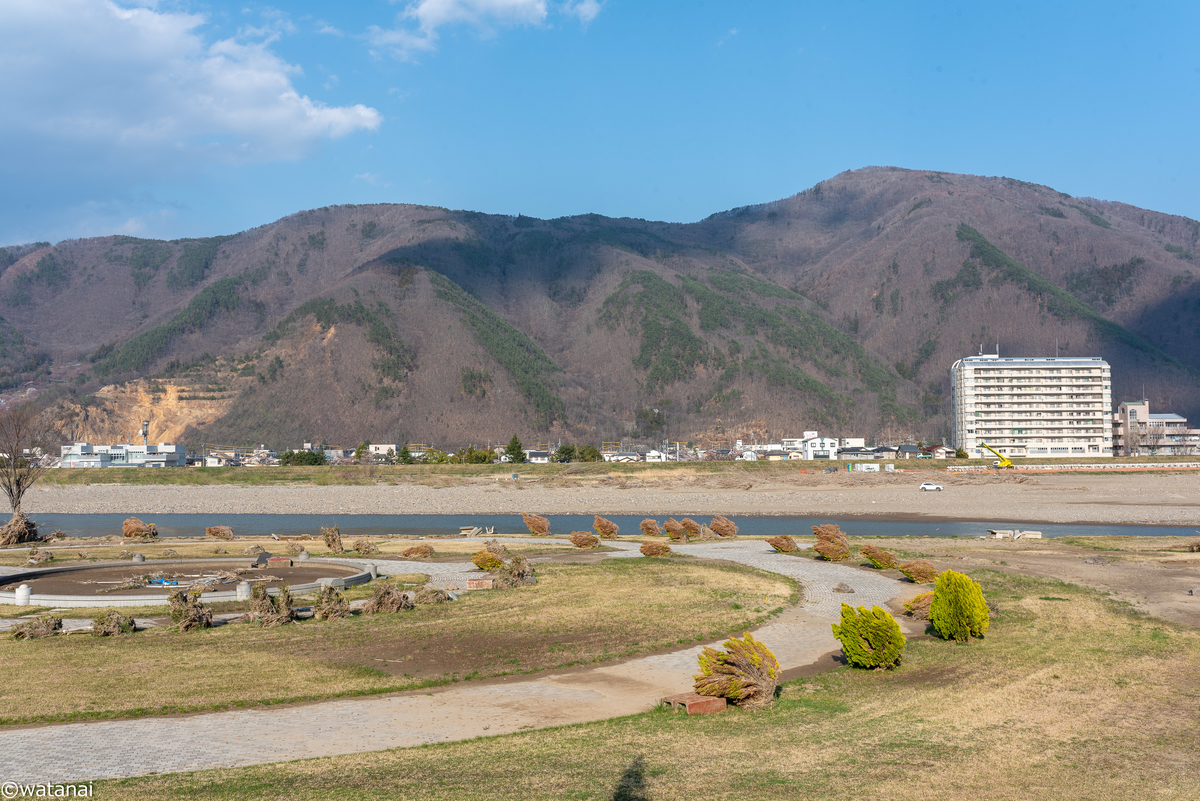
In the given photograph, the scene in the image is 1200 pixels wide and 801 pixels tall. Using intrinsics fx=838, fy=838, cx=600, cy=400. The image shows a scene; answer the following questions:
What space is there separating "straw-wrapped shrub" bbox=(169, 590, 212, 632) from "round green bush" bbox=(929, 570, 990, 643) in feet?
50.6

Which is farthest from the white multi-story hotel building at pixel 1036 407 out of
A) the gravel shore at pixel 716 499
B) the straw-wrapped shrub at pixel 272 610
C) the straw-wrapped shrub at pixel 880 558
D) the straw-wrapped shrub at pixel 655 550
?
the straw-wrapped shrub at pixel 272 610

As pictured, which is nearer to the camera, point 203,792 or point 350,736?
point 203,792

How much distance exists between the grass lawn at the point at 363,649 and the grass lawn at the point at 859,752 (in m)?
3.92

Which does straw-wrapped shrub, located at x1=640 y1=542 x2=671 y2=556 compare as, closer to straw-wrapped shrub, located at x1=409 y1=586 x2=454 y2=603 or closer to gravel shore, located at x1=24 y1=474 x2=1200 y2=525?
straw-wrapped shrub, located at x1=409 y1=586 x2=454 y2=603

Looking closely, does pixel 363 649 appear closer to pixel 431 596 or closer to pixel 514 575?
pixel 431 596

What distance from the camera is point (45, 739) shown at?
10797mm

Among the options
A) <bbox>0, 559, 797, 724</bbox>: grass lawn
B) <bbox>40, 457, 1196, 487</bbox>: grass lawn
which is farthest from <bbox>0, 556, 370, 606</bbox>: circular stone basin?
<bbox>40, 457, 1196, 487</bbox>: grass lawn

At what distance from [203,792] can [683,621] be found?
39.5 feet

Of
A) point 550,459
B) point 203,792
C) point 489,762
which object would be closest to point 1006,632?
point 489,762

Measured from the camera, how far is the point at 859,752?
9.84 m

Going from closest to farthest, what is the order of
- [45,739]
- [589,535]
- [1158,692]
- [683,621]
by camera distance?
[45,739], [1158,692], [683,621], [589,535]

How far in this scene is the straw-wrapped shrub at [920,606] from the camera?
19.7 metres

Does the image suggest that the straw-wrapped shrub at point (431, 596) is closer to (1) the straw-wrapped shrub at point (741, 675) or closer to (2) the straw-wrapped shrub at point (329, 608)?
(2) the straw-wrapped shrub at point (329, 608)

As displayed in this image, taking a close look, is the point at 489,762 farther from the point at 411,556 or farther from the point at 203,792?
the point at 411,556
